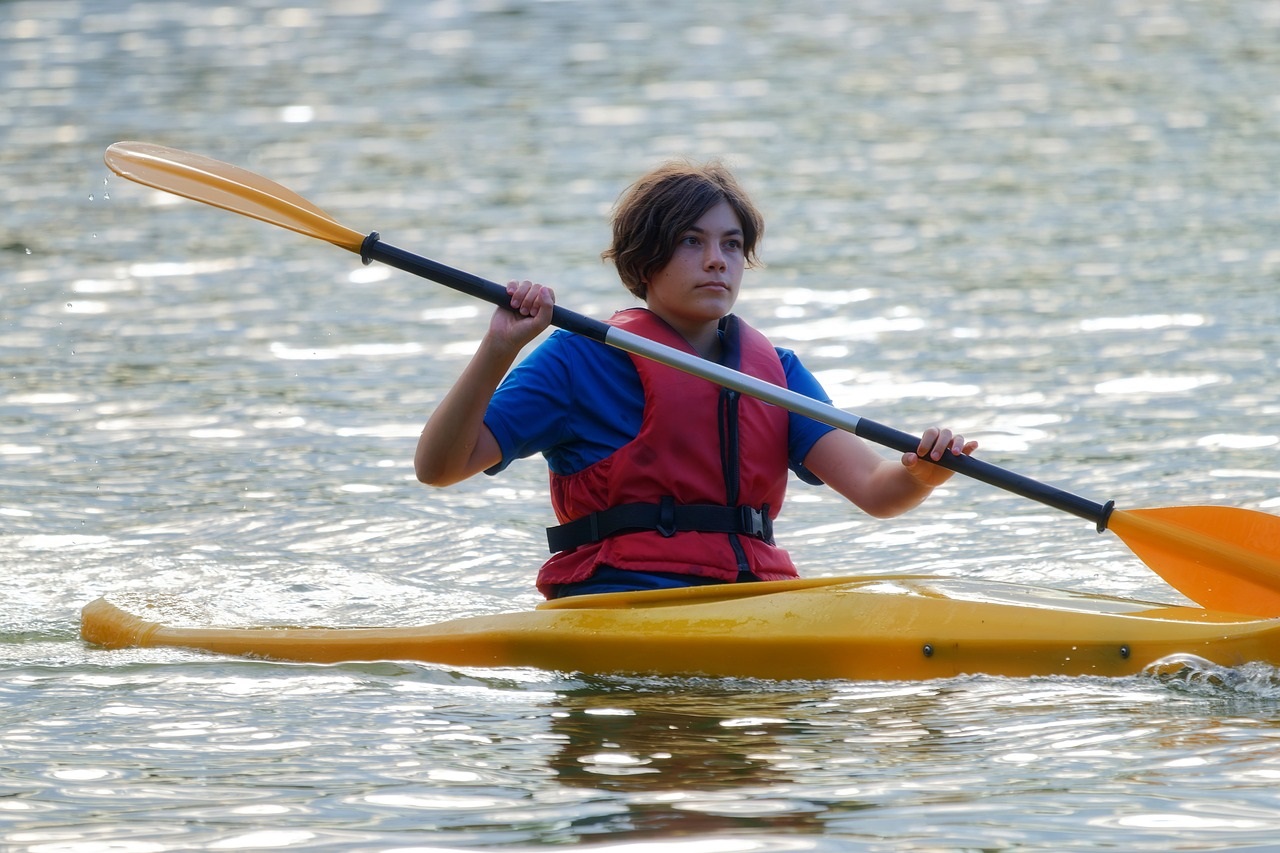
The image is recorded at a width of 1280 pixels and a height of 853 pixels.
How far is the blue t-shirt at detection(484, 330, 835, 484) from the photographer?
3701mm

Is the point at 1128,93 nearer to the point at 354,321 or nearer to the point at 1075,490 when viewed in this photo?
the point at 354,321

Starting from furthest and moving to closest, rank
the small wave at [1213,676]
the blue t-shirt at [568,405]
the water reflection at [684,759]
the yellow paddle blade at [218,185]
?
the yellow paddle blade at [218,185], the blue t-shirt at [568,405], the small wave at [1213,676], the water reflection at [684,759]

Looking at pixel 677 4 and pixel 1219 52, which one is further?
pixel 677 4

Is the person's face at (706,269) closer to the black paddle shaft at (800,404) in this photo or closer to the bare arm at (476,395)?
the black paddle shaft at (800,404)

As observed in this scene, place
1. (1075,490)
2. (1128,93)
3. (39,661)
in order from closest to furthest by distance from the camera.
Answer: (39,661), (1075,490), (1128,93)

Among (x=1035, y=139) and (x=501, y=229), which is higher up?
(x=1035, y=139)

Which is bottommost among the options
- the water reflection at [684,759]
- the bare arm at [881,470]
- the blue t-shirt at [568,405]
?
the water reflection at [684,759]

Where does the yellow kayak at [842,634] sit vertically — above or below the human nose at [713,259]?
below

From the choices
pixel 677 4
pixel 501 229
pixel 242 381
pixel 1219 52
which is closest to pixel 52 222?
pixel 501 229

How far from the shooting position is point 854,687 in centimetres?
369

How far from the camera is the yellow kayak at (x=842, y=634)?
3.60 m

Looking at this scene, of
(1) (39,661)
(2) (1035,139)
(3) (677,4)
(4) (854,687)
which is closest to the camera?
(4) (854,687)

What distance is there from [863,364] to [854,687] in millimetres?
3929

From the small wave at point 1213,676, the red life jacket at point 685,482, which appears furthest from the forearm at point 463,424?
the small wave at point 1213,676
